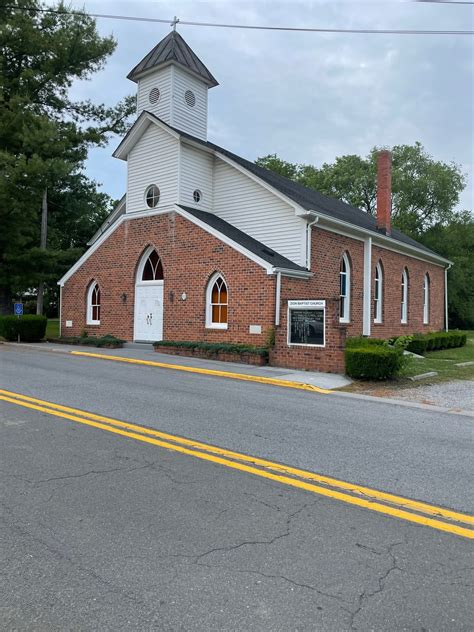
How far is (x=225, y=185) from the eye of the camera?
2048 centimetres

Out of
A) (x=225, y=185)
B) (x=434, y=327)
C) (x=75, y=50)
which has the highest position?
(x=75, y=50)

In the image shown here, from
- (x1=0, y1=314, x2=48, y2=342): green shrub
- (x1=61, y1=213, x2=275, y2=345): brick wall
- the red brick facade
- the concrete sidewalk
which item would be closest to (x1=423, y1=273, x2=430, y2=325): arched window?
the red brick facade

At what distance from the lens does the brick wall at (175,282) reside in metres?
16.3

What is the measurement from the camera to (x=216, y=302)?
1758 cm

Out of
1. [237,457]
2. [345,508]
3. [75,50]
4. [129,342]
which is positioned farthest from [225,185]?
[345,508]

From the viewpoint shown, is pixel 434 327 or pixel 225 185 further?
pixel 434 327

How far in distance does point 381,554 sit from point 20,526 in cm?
263

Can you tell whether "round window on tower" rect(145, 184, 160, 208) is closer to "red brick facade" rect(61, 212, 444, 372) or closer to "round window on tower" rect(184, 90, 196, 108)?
"red brick facade" rect(61, 212, 444, 372)

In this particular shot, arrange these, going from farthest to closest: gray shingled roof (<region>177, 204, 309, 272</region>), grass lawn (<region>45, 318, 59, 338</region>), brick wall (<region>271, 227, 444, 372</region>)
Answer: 1. grass lawn (<region>45, 318, 59, 338</region>)
2. gray shingled roof (<region>177, 204, 309, 272</region>)
3. brick wall (<region>271, 227, 444, 372</region>)

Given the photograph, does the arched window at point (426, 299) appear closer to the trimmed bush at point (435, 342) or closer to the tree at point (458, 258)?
the trimmed bush at point (435, 342)

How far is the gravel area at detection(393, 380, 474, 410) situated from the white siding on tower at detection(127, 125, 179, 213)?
11.9 m

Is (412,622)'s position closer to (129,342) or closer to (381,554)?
(381,554)

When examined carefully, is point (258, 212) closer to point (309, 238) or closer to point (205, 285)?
point (309, 238)

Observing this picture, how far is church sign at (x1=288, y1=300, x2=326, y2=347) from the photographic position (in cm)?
1384
